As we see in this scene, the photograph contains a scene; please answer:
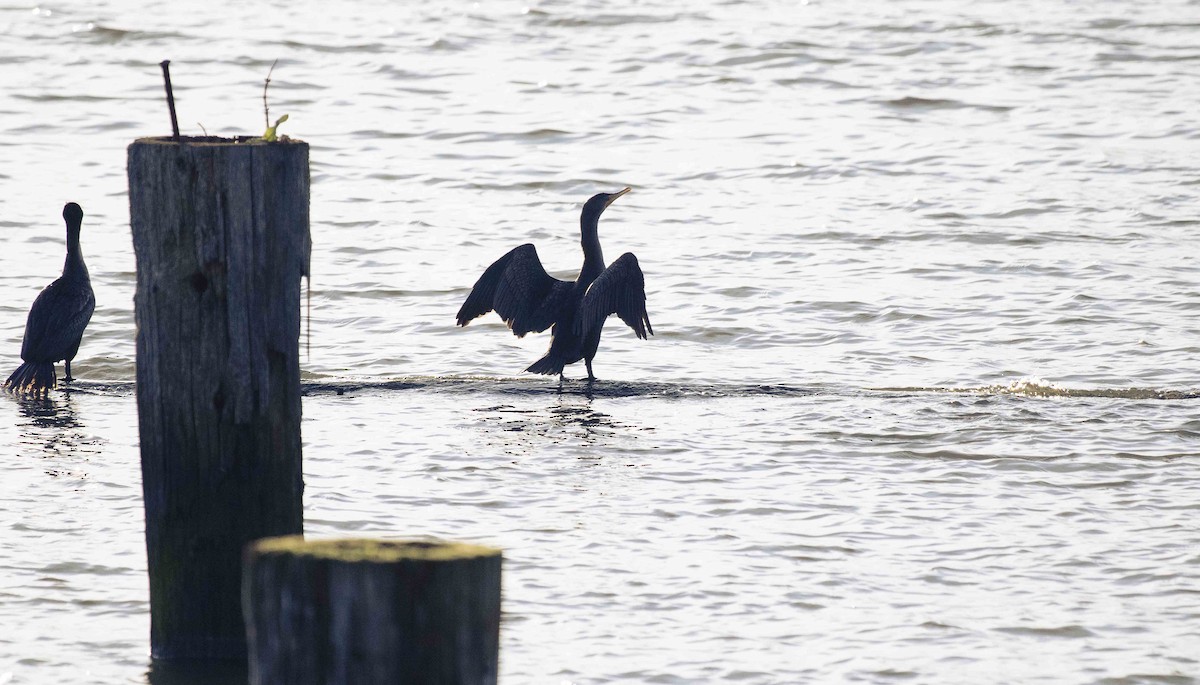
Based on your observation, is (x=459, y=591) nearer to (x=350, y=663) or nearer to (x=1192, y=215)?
(x=350, y=663)

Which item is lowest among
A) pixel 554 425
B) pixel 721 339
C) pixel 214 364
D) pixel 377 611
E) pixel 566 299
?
pixel 554 425

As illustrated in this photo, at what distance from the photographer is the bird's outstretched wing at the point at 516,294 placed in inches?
365

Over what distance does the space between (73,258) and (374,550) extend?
6.24m

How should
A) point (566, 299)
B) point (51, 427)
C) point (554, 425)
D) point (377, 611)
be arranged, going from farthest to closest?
point (566, 299) → point (554, 425) → point (51, 427) → point (377, 611)

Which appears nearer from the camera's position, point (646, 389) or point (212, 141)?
point (212, 141)

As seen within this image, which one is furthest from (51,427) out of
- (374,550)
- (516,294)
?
(374,550)

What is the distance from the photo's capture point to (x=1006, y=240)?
13250 mm

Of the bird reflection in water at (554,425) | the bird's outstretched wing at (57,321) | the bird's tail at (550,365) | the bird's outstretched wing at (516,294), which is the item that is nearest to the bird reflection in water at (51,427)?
the bird's outstretched wing at (57,321)

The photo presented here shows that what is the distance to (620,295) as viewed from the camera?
350 inches

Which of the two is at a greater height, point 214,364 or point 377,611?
point 214,364

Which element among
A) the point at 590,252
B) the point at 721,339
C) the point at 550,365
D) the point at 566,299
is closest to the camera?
the point at 550,365

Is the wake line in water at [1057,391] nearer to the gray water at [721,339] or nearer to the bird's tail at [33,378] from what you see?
the gray water at [721,339]

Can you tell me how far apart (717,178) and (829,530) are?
9887 mm

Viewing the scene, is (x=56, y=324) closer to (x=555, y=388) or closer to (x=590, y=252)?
(x=555, y=388)
